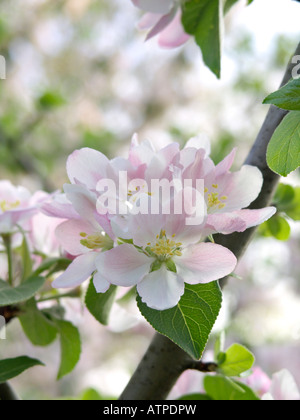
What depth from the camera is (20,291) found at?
0.44 metres

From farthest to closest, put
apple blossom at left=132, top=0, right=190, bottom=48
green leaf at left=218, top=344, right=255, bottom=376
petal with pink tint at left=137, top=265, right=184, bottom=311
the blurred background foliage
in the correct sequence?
the blurred background foliage
apple blossom at left=132, top=0, right=190, bottom=48
green leaf at left=218, top=344, right=255, bottom=376
petal with pink tint at left=137, top=265, right=184, bottom=311

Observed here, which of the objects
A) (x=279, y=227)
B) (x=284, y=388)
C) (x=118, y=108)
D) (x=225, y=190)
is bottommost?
(x=118, y=108)

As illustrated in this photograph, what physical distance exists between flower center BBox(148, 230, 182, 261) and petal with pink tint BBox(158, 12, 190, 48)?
0.98 feet

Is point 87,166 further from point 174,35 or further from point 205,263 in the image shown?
point 174,35

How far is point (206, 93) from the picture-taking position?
13.4 feet

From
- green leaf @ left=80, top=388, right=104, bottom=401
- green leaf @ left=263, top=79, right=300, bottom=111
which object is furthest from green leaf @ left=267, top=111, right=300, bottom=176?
green leaf @ left=80, top=388, right=104, bottom=401

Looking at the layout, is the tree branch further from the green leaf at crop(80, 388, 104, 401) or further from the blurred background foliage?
the blurred background foliage

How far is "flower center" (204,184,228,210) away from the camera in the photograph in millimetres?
387

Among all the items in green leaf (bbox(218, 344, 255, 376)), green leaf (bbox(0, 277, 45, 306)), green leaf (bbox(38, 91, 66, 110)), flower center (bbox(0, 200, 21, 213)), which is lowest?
green leaf (bbox(38, 91, 66, 110))

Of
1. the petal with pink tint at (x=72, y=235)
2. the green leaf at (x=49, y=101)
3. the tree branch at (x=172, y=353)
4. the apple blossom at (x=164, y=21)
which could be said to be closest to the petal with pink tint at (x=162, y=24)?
the apple blossom at (x=164, y=21)

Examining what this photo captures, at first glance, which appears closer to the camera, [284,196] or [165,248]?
[165,248]

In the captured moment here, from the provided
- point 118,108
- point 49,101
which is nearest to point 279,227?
point 49,101

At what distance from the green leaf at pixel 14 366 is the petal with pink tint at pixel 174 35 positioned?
37 cm

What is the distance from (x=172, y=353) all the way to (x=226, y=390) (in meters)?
0.10
